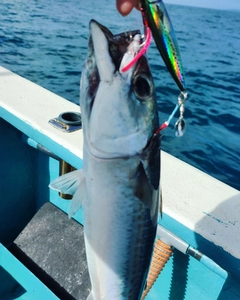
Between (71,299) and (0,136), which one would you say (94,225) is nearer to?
(71,299)

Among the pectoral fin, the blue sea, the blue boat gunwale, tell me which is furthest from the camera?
the blue sea

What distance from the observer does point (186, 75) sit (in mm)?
10453

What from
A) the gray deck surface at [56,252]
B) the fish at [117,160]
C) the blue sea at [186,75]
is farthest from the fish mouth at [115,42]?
the gray deck surface at [56,252]

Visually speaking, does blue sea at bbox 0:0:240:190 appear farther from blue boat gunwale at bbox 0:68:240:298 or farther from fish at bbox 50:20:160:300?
fish at bbox 50:20:160:300

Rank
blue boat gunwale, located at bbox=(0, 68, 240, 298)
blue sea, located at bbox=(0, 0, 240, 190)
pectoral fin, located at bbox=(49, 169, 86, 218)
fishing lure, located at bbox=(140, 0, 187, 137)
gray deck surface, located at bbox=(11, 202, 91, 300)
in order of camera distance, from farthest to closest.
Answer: blue sea, located at bbox=(0, 0, 240, 190) < gray deck surface, located at bbox=(11, 202, 91, 300) < blue boat gunwale, located at bbox=(0, 68, 240, 298) < pectoral fin, located at bbox=(49, 169, 86, 218) < fishing lure, located at bbox=(140, 0, 187, 137)

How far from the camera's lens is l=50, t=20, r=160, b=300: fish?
3.66 ft

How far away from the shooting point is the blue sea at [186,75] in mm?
6188

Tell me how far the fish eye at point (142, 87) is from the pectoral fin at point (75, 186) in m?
0.35

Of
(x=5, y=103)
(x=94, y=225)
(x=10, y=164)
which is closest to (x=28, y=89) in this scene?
(x=5, y=103)

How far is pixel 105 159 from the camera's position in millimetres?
1174

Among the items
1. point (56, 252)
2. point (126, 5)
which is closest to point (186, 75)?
point (56, 252)

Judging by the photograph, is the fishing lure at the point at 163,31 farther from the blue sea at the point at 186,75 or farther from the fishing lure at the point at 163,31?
the blue sea at the point at 186,75

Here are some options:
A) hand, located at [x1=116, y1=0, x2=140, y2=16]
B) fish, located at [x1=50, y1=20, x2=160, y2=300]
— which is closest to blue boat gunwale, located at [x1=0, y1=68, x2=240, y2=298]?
fish, located at [x1=50, y1=20, x2=160, y2=300]

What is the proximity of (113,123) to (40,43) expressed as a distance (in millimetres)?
12100
